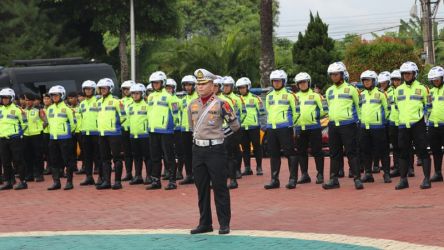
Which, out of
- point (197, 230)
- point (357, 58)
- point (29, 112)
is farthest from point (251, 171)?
point (357, 58)

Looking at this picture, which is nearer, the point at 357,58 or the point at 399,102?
the point at 399,102

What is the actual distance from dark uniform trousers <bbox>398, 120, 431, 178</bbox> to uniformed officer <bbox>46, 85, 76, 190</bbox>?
6353mm

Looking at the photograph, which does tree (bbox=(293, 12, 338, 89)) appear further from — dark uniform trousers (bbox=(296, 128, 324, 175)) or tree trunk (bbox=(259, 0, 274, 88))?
dark uniform trousers (bbox=(296, 128, 324, 175))

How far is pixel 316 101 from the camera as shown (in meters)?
18.1

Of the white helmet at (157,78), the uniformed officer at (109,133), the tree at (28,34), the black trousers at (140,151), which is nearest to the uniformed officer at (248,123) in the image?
the black trousers at (140,151)

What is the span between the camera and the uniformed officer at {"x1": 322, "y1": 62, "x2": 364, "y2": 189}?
16938 mm

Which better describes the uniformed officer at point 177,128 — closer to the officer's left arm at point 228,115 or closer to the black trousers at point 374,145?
the black trousers at point 374,145

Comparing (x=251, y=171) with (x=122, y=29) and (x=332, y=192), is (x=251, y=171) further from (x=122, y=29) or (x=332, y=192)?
(x=122, y=29)

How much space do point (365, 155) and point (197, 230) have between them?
6.28m

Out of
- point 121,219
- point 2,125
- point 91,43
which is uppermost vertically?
point 91,43

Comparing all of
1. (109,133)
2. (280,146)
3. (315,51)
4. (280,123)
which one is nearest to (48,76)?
(109,133)

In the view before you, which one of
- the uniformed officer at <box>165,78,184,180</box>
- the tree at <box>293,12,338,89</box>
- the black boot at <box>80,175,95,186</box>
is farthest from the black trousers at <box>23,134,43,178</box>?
the tree at <box>293,12,338,89</box>

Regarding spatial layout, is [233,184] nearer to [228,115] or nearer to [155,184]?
[155,184]

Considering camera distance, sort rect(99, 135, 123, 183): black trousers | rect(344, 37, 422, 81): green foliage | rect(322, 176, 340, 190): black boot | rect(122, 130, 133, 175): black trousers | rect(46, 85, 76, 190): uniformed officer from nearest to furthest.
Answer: rect(322, 176, 340, 190): black boot
rect(99, 135, 123, 183): black trousers
rect(46, 85, 76, 190): uniformed officer
rect(122, 130, 133, 175): black trousers
rect(344, 37, 422, 81): green foliage
